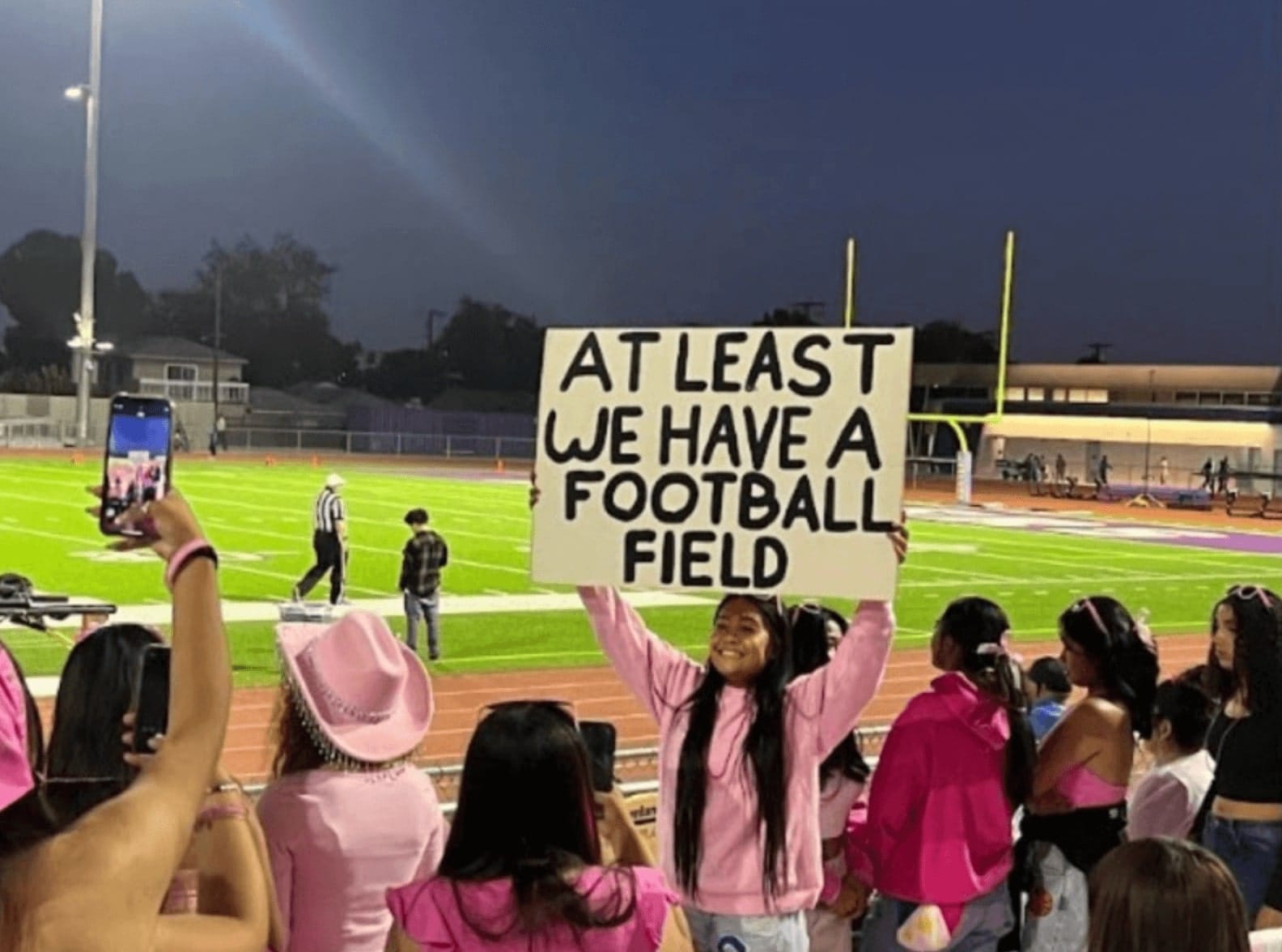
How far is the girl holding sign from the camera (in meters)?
3.77

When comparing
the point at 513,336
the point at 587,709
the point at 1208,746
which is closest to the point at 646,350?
the point at 1208,746

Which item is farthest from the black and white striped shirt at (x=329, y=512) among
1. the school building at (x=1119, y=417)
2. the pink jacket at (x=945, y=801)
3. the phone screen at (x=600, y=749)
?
the school building at (x=1119, y=417)

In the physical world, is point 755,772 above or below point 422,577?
above

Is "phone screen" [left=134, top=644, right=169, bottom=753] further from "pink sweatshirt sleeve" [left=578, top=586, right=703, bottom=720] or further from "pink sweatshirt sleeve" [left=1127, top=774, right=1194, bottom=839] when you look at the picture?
"pink sweatshirt sleeve" [left=1127, top=774, right=1194, bottom=839]

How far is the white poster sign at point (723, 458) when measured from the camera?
12.6 ft

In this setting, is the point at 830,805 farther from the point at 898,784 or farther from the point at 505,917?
the point at 505,917

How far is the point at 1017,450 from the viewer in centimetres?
6003

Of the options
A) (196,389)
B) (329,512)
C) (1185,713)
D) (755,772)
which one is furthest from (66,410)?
(755,772)

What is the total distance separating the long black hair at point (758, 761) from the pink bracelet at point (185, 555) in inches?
69.4

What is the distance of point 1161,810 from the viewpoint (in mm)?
5152

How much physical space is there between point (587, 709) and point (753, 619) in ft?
29.2

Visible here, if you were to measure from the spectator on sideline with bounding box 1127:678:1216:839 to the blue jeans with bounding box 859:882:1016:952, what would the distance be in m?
0.88

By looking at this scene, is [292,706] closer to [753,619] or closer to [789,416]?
[753,619]

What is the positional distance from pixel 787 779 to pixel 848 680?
269 mm
